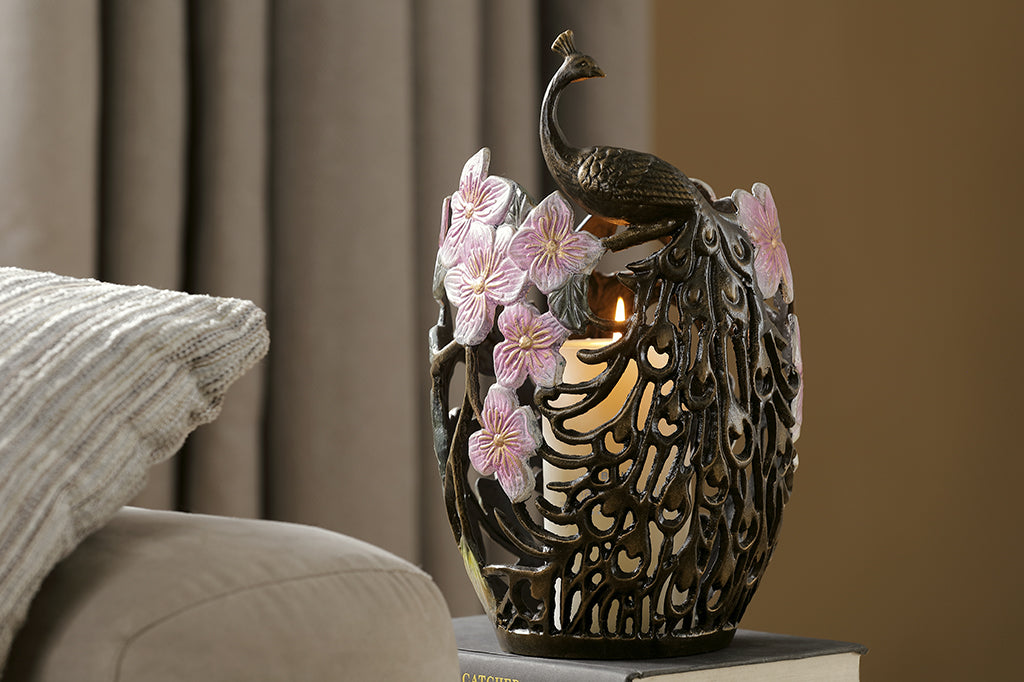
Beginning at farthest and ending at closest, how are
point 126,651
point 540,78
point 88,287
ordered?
1. point 540,78
2. point 88,287
3. point 126,651


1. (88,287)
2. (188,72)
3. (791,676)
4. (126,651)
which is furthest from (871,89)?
(126,651)

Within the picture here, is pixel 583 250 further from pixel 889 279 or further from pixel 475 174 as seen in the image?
pixel 889 279

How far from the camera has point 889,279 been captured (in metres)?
1.84

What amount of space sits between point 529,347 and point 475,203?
0.10m

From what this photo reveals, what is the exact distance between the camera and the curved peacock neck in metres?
0.67

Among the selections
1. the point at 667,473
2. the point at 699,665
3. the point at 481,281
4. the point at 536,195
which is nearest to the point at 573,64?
the point at 481,281

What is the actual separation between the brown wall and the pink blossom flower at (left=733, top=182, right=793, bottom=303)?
97cm

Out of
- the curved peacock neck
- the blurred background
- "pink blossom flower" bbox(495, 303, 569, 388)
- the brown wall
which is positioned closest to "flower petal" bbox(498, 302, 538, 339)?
"pink blossom flower" bbox(495, 303, 569, 388)

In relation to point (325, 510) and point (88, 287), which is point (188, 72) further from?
point (88, 287)

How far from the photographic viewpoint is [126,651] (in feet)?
1.31

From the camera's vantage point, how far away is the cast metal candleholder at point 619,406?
616 mm

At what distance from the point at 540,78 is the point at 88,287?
94 cm

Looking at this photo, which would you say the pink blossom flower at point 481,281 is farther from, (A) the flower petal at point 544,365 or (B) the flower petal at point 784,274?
(B) the flower petal at point 784,274

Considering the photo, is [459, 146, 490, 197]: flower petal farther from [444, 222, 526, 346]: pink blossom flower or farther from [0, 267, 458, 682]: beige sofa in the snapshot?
[0, 267, 458, 682]: beige sofa
